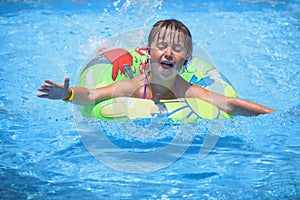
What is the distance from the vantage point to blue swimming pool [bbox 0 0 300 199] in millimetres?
2945

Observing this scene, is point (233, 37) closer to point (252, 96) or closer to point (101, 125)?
point (252, 96)

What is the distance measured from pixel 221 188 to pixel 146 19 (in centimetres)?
395

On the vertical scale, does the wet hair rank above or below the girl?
above

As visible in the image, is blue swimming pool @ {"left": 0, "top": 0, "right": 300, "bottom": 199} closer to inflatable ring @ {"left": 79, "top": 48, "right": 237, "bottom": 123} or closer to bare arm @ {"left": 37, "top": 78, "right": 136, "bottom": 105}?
inflatable ring @ {"left": 79, "top": 48, "right": 237, "bottom": 123}

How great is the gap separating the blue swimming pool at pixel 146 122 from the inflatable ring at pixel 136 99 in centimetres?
8

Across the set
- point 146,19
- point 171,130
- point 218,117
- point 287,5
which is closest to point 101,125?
point 171,130

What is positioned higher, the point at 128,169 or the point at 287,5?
the point at 287,5

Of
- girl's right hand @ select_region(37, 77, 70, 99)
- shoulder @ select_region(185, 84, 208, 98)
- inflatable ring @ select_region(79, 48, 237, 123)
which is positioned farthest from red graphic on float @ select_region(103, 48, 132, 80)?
girl's right hand @ select_region(37, 77, 70, 99)

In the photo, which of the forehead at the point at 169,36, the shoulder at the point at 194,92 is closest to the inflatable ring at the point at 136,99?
the shoulder at the point at 194,92

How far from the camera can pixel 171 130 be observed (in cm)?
355

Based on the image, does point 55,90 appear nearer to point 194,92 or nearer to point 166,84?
point 166,84

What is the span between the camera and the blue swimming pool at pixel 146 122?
2945 millimetres

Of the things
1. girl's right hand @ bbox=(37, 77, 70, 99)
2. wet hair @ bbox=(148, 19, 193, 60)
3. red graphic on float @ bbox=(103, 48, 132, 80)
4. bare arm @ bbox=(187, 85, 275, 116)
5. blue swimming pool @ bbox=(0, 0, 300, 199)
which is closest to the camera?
blue swimming pool @ bbox=(0, 0, 300, 199)

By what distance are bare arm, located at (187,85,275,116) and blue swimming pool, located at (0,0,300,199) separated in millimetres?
59
